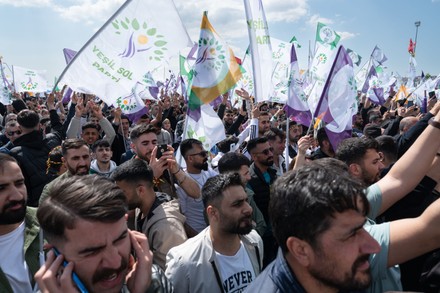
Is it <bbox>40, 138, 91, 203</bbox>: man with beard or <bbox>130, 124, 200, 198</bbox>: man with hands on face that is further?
<bbox>40, 138, 91, 203</bbox>: man with beard

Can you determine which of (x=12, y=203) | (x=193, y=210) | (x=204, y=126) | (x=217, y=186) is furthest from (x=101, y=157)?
(x=12, y=203)

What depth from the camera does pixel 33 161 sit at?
448cm

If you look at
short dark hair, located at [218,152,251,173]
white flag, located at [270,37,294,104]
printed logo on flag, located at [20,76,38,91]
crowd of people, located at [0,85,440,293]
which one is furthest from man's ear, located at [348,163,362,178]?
printed logo on flag, located at [20,76,38,91]

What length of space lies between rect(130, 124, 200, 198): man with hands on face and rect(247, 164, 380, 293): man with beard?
2.32 metres

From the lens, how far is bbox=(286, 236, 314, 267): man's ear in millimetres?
1435

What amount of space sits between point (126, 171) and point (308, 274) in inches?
80.8

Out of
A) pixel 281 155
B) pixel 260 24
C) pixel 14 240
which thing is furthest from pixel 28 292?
pixel 281 155

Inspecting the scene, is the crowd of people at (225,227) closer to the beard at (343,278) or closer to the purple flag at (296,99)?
the beard at (343,278)

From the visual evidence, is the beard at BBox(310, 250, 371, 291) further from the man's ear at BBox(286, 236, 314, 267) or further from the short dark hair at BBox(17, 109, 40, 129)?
the short dark hair at BBox(17, 109, 40, 129)

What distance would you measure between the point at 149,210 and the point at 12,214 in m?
1.07

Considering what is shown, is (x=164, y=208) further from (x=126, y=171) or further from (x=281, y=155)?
(x=281, y=155)

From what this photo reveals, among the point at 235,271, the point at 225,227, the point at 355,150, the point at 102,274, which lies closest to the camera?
the point at 102,274

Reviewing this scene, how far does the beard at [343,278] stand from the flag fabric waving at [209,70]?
10.3 feet

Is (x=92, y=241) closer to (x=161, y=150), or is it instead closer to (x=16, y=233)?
(x=16, y=233)
